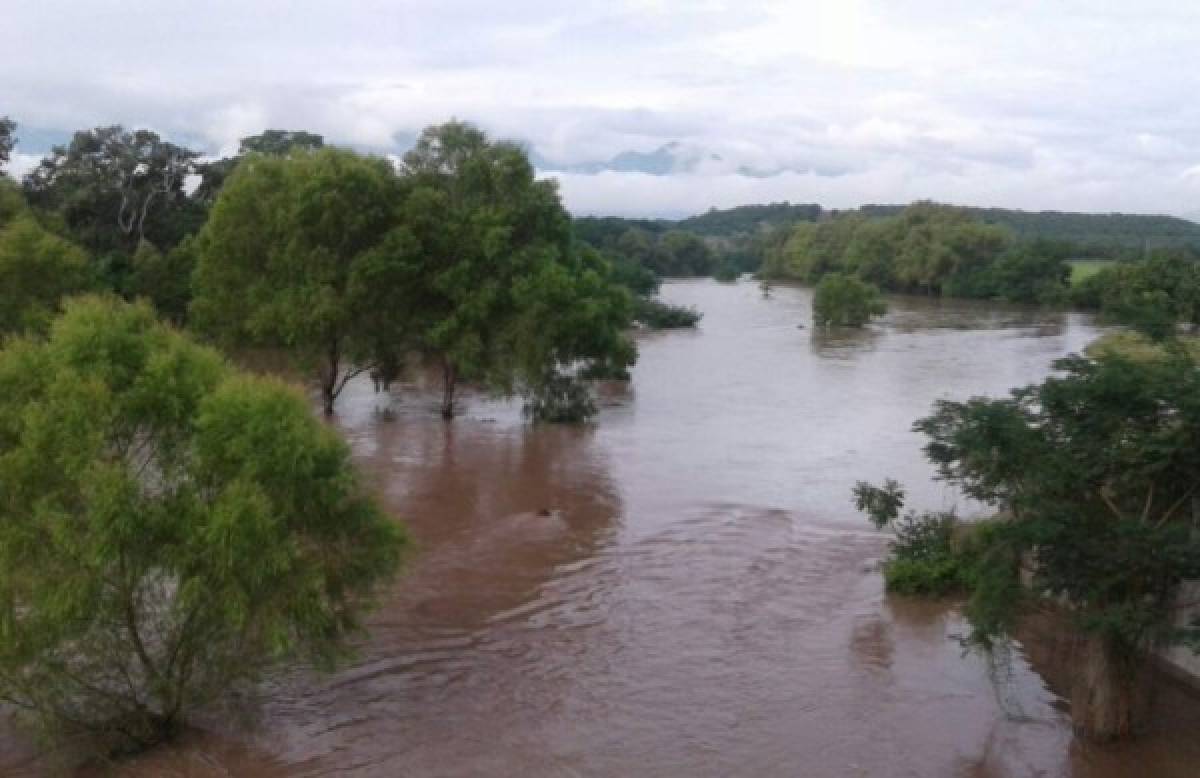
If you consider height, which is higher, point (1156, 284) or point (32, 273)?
point (1156, 284)

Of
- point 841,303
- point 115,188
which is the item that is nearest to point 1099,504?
point 115,188

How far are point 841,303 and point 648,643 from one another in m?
49.0

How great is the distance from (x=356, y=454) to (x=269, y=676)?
13564 millimetres

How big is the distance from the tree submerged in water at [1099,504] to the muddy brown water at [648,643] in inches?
68.6

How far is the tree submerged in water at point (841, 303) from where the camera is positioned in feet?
206

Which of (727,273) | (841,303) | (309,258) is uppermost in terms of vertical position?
(309,258)

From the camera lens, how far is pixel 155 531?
1125 cm

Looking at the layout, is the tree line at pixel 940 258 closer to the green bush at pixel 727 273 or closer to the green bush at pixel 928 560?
the green bush at pixel 727 273

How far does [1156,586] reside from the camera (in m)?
11.7

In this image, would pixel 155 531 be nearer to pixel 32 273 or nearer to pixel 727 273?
pixel 32 273

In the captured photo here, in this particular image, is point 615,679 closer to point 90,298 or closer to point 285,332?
point 90,298

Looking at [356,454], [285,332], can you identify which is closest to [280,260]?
[285,332]

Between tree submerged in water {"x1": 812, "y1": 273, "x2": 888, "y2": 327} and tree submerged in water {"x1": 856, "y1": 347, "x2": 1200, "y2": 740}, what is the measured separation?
5038 centimetres

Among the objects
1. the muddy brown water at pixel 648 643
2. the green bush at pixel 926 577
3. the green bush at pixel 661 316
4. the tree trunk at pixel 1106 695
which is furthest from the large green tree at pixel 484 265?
the green bush at pixel 661 316
